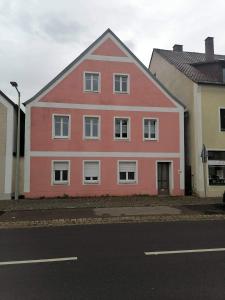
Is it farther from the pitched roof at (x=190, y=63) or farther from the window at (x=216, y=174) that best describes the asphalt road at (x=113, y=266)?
the pitched roof at (x=190, y=63)

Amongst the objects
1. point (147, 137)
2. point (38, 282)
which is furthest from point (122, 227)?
point (147, 137)

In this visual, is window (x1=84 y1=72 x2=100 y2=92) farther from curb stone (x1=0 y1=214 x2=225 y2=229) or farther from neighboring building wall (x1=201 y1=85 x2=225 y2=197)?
curb stone (x1=0 y1=214 x2=225 y2=229)

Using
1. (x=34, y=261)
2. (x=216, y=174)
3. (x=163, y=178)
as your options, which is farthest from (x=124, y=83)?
(x=34, y=261)

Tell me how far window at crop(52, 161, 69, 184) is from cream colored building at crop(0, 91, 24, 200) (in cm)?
200

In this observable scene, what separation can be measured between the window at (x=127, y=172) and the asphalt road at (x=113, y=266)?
13.3 m

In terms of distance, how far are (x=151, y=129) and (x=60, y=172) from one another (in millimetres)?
6482

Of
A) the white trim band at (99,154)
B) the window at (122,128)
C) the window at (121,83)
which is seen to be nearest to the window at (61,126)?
the white trim band at (99,154)

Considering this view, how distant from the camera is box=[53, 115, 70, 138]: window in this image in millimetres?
23312

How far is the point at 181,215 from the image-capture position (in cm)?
1415

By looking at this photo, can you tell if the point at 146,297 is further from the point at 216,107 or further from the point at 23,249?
the point at 216,107

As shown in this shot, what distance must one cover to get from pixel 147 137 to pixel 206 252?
1717 cm

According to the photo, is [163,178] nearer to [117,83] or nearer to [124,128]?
[124,128]

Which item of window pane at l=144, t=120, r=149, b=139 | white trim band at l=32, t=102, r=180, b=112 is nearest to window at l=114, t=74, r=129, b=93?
white trim band at l=32, t=102, r=180, b=112

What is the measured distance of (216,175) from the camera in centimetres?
2438
